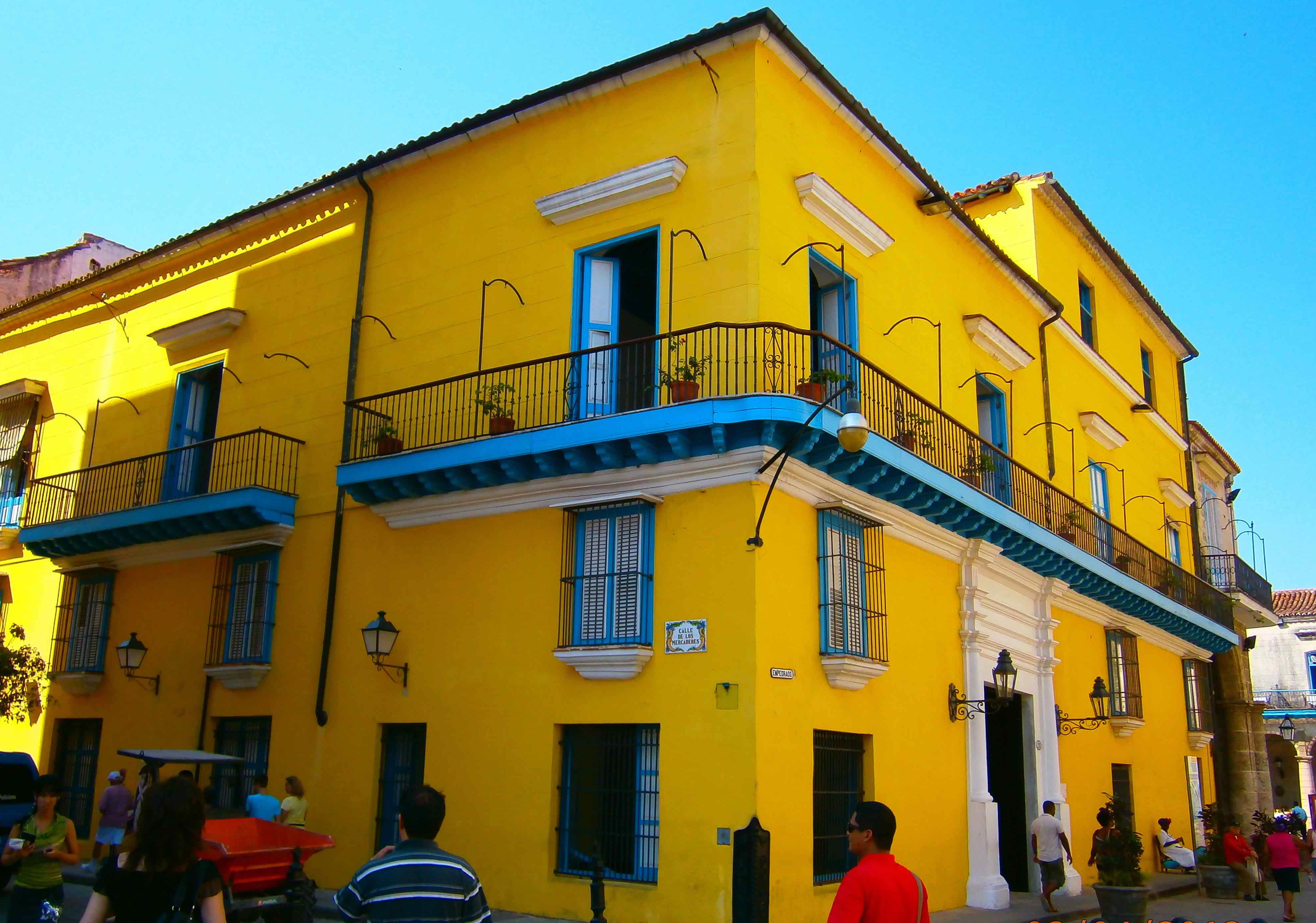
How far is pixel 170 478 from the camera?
16938 mm

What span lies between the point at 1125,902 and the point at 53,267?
23443 millimetres

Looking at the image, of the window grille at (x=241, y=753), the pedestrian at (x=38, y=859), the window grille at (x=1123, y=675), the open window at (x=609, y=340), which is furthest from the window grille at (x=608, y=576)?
the window grille at (x=1123, y=675)

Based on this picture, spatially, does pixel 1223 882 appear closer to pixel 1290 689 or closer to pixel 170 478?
pixel 170 478

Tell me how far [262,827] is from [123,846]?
491cm

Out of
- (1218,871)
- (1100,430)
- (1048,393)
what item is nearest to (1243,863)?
(1218,871)

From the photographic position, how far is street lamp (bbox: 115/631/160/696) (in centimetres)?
1565

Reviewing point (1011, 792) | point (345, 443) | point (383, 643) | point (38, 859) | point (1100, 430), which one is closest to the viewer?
point (38, 859)

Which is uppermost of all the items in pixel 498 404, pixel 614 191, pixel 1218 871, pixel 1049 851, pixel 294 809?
pixel 614 191

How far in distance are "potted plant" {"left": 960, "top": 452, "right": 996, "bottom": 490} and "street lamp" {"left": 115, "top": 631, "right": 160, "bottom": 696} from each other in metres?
11.0

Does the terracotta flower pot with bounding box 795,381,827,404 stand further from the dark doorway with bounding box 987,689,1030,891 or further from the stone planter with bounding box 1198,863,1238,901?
the stone planter with bounding box 1198,863,1238,901

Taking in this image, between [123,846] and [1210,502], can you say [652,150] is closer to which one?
[123,846]

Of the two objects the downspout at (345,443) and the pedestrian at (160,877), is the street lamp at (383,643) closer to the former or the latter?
the downspout at (345,443)

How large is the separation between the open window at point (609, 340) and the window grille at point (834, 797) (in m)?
4.06

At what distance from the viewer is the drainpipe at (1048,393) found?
19109 mm
